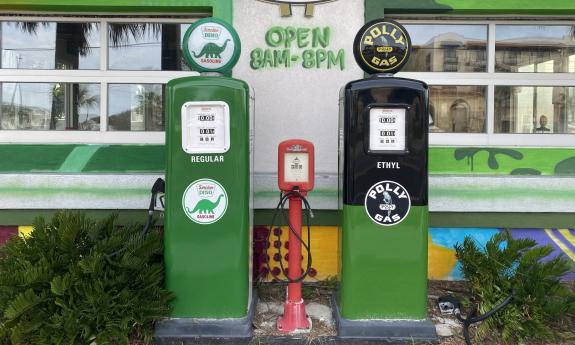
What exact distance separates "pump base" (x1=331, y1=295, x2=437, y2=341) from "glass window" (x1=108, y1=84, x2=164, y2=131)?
2.75 meters

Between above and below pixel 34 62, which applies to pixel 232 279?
below

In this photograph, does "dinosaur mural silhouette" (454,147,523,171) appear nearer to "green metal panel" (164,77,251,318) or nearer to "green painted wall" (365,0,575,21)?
"green painted wall" (365,0,575,21)

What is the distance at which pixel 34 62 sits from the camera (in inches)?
187

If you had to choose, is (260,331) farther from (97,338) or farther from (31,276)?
(31,276)

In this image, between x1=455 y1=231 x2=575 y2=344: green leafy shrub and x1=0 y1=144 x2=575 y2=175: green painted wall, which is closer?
x1=455 y1=231 x2=575 y2=344: green leafy shrub

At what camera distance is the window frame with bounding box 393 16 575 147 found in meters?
4.71

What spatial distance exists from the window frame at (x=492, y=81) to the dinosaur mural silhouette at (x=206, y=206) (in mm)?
2466

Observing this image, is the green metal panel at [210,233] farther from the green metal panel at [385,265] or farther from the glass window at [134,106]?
the glass window at [134,106]

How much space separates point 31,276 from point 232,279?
4.51 feet

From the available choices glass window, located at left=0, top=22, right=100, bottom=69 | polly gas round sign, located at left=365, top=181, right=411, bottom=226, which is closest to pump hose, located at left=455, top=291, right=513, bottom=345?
polly gas round sign, located at left=365, top=181, right=411, bottom=226

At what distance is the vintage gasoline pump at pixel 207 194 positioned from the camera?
3.35 meters

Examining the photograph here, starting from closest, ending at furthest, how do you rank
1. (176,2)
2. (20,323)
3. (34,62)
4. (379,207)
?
(20,323) < (379,207) < (176,2) < (34,62)

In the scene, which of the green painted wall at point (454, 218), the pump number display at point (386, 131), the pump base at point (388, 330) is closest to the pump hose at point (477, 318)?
the pump base at point (388, 330)

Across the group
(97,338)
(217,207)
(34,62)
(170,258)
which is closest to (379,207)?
(217,207)
